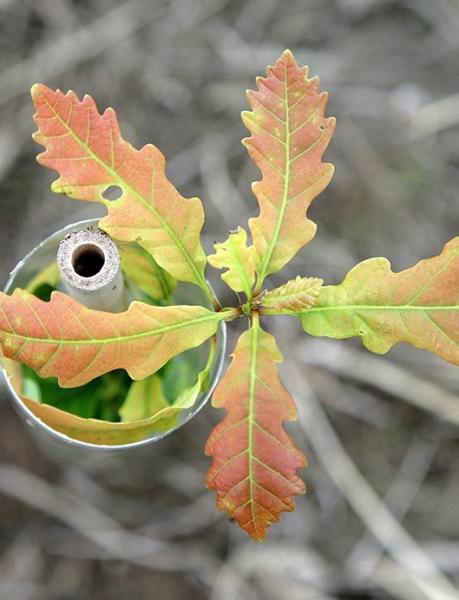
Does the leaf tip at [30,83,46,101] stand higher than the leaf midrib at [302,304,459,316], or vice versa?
the leaf tip at [30,83,46,101]

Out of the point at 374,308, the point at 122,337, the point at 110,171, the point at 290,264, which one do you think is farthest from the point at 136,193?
the point at 290,264

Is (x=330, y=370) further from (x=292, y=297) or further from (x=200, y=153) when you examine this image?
(x=292, y=297)

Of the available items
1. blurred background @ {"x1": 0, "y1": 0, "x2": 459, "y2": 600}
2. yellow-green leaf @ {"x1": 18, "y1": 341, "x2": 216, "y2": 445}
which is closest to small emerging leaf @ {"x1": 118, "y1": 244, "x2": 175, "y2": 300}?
yellow-green leaf @ {"x1": 18, "y1": 341, "x2": 216, "y2": 445}

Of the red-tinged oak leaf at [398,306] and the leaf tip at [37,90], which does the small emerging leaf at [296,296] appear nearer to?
the red-tinged oak leaf at [398,306]

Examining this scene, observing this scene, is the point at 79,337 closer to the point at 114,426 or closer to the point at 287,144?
the point at 114,426

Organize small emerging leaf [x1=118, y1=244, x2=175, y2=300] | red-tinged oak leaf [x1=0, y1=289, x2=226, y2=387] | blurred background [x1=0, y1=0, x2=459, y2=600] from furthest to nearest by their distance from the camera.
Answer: blurred background [x1=0, y1=0, x2=459, y2=600] → small emerging leaf [x1=118, y1=244, x2=175, y2=300] → red-tinged oak leaf [x1=0, y1=289, x2=226, y2=387]

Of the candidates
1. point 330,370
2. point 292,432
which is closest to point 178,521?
point 292,432

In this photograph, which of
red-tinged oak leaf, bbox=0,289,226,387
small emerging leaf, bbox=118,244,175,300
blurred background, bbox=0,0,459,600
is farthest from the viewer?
blurred background, bbox=0,0,459,600

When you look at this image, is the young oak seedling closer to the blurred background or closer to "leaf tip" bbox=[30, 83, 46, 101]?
"leaf tip" bbox=[30, 83, 46, 101]
